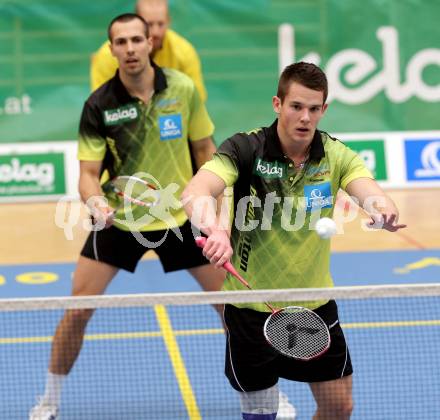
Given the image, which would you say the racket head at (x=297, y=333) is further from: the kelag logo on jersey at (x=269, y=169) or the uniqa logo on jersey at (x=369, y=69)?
the uniqa logo on jersey at (x=369, y=69)

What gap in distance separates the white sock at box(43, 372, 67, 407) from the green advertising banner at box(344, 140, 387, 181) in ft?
23.8

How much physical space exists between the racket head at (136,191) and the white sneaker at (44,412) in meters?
1.27

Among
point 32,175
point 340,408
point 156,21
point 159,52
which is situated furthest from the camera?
point 32,175

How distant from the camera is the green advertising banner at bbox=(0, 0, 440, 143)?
486 inches

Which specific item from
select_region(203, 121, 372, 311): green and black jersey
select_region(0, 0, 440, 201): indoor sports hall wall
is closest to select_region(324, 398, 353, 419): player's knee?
select_region(203, 121, 372, 311): green and black jersey

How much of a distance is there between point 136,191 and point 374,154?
6.94 meters

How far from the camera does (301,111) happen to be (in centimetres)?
430

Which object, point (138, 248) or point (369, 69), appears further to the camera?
point (369, 69)

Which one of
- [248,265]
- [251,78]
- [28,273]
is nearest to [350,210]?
[251,78]

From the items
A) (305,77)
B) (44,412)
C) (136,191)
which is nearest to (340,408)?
(305,77)

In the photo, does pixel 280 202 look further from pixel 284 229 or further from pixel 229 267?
pixel 229 267

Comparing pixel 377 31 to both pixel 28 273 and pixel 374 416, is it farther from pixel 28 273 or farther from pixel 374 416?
pixel 374 416

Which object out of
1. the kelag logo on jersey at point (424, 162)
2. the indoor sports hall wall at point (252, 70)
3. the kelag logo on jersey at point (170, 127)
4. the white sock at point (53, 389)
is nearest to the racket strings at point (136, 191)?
the kelag logo on jersey at point (170, 127)

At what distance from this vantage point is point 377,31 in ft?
41.2
